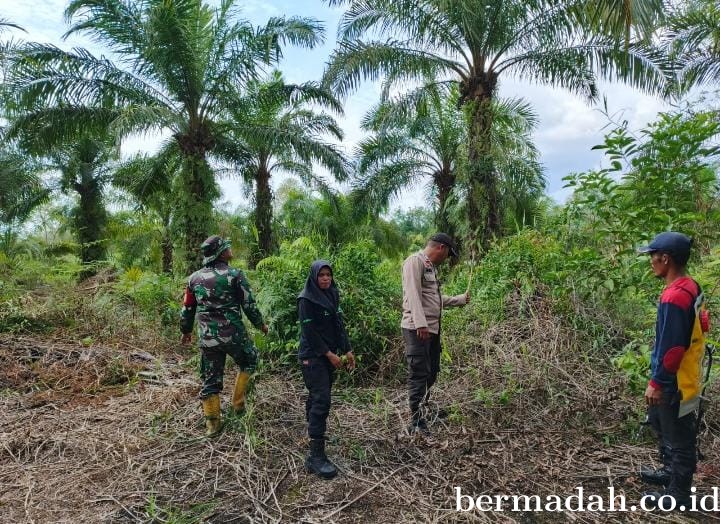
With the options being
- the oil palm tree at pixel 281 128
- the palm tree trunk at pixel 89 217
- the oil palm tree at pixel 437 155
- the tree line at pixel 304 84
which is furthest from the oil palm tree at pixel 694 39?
the palm tree trunk at pixel 89 217

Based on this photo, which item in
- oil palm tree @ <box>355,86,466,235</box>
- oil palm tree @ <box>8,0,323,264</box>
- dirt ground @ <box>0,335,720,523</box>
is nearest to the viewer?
dirt ground @ <box>0,335,720,523</box>

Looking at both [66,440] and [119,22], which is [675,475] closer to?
[66,440]

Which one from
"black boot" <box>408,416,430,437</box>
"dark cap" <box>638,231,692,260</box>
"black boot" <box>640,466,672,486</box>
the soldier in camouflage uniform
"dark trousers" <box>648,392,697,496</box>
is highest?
"dark cap" <box>638,231,692,260</box>

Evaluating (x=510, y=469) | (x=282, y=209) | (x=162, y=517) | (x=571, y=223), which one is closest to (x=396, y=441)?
(x=510, y=469)

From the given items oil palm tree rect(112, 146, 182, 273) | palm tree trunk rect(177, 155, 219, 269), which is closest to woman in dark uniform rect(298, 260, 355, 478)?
palm tree trunk rect(177, 155, 219, 269)

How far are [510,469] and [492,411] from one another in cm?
78

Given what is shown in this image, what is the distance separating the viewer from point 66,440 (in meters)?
4.16

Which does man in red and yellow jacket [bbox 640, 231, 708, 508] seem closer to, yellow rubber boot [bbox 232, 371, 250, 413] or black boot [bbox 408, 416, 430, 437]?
black boot [bbox 408, 416, 430, 437]

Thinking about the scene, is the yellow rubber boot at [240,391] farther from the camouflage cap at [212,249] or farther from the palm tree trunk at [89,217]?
the palm tree trunk at [89,217]

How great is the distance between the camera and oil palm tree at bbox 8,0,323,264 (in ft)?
27.8

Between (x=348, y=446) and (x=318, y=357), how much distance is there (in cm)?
89

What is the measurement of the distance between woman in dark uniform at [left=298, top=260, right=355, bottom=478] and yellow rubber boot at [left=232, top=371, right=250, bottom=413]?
931 millimetres

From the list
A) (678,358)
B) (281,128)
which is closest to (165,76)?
(281,128)

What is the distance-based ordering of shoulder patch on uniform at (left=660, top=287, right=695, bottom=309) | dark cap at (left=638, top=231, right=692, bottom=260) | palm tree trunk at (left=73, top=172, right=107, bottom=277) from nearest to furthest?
shoulder patch on uniform at (left=660, top=287, right=695, bottom=309), dark cap at (left=638, top=231, right=692, bottom=260), palm tree trunk at (left=73, top=172, right=107, bottom=277)
